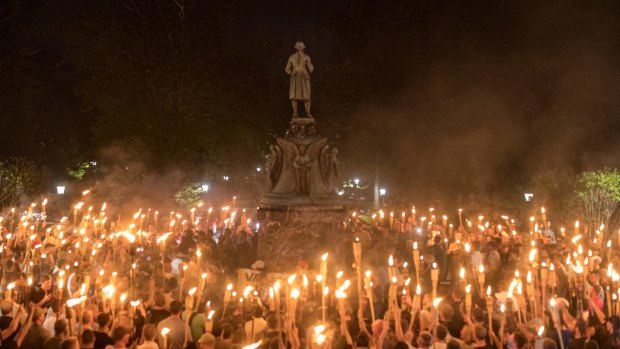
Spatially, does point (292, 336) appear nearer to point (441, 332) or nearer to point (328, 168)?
point (441, 332)

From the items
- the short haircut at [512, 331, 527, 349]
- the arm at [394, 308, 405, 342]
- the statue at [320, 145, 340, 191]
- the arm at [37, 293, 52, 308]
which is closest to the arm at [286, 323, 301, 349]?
the arm at [394, 308, 405, 342]

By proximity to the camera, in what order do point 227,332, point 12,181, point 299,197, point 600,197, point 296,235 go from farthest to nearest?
point 12,181, point 600,197, point 299,197, point 296,235, point 227,332

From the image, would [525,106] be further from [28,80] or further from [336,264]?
[28,80]

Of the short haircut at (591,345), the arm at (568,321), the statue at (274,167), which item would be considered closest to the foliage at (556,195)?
the statue at (274,167)

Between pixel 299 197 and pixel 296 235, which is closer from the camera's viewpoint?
pixel 296 235

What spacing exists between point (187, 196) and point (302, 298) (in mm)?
20891

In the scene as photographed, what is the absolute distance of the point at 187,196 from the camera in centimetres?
2853

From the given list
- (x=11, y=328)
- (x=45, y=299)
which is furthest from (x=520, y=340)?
(x=45, y=299)

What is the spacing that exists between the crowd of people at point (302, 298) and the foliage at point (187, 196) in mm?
13429

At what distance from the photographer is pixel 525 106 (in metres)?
26.8

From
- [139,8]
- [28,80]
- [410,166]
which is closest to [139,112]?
[139,8]

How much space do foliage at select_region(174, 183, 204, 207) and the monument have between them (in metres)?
14.2

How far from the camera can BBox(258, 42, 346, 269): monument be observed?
Answer: 13602mm

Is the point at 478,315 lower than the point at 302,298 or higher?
lower
